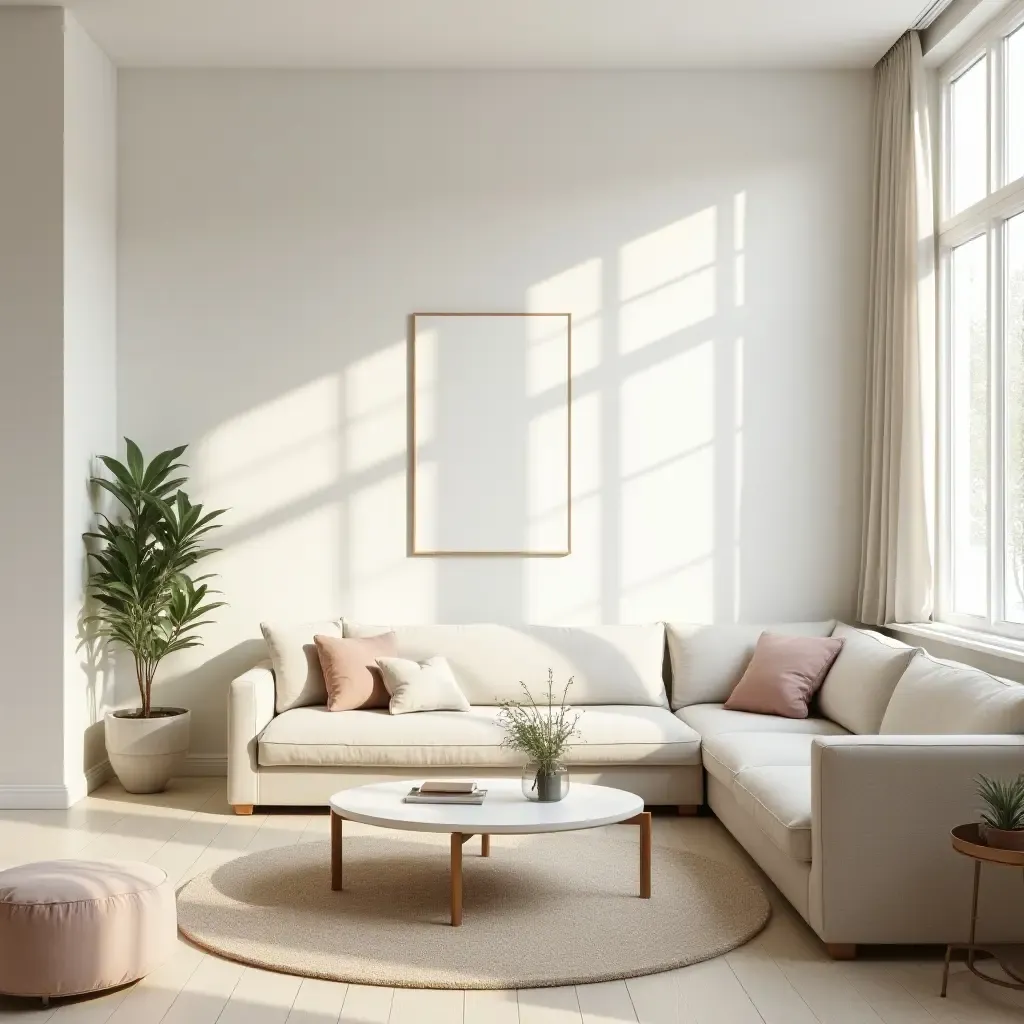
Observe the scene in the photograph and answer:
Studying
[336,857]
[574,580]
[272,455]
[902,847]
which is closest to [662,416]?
[574,580]

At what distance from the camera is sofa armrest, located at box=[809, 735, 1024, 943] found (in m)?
3.38

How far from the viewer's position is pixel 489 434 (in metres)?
6.03

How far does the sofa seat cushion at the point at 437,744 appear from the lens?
16.8 ft

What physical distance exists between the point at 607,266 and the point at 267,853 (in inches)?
130

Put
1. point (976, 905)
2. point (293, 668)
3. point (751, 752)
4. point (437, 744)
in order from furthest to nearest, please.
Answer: point (293, 668)
point (437, 744)
point (751, 752)
point (976, 905)

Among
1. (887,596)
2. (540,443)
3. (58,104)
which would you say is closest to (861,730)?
(887,596)

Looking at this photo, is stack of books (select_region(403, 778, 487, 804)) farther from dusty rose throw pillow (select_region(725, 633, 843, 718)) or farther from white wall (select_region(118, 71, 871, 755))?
white wall (select_region(118, 71, 871, 755))

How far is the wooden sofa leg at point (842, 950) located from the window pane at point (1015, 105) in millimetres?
3135

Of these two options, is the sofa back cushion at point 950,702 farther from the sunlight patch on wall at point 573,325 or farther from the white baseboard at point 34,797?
the white baseboard at point 34,797

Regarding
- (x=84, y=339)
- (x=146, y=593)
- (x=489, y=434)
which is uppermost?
(x=84, y=339)

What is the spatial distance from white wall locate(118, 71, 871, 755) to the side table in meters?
2.77

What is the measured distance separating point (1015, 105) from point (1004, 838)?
127 inches

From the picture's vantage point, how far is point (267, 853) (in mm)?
4516

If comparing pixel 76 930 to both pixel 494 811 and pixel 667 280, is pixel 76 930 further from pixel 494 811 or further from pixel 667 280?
pixel 667 280
